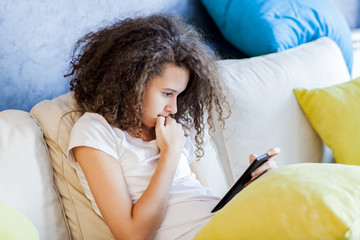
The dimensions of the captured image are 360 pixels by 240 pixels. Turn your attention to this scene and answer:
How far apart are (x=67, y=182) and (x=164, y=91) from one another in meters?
0.34

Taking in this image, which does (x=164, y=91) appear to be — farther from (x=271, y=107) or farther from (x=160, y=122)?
(x=271, y=107)

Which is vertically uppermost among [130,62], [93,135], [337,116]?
[130,62]

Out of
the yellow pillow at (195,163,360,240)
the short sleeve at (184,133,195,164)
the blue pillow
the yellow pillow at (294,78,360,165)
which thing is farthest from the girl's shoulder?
the blue pillow

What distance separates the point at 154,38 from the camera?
112 cm

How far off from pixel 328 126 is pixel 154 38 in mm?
784

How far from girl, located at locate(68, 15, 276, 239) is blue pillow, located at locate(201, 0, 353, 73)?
654 millimetres

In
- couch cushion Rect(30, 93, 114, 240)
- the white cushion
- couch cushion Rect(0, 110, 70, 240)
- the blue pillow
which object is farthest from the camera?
the blue pillow

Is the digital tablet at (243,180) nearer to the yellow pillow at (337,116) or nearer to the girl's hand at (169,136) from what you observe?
the girl's hand at (169,136)

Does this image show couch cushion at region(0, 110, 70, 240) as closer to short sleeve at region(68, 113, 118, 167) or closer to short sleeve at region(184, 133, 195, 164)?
short sleeve at region(68, 113, 118, 167)

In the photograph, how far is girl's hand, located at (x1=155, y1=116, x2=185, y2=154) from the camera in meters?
1.13

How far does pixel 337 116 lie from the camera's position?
5.09 feet

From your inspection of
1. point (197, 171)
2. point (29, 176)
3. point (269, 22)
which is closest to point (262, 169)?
point (197, 171)

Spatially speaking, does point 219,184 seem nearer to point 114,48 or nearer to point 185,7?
point 114,48

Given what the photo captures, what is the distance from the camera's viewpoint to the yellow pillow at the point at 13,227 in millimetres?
671
